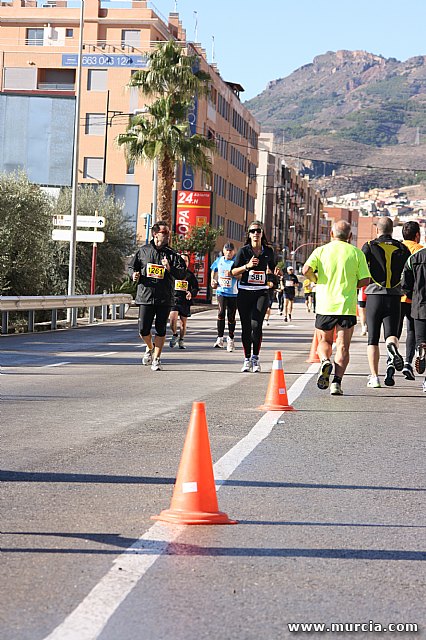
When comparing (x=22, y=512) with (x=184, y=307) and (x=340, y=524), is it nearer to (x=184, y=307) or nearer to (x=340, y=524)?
(x=340, y=524)

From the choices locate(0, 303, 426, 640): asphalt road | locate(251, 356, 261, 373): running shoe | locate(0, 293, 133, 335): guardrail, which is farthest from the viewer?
locate(0, 293, 133, 335): guardrail

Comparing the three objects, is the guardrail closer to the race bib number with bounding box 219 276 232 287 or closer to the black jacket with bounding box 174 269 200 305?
the black jacket with bounding box 174 269 200 305

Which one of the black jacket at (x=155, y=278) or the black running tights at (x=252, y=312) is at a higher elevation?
the black jacket at (x=155, y=278)

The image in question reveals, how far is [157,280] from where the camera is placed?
1731 centimetres

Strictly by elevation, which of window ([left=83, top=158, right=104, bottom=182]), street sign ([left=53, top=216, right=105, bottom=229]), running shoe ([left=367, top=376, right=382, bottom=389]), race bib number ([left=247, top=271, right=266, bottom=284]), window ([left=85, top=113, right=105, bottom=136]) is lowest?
running shoe ([left=367, top=376, right=382, bottom=389])

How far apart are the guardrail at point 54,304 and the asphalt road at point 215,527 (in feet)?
47.1

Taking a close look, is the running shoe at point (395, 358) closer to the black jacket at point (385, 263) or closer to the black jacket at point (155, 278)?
the black jacket at point (385, 263)

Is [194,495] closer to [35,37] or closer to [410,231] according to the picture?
[410,231]

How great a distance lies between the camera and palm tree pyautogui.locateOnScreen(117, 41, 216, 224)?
45875 mm

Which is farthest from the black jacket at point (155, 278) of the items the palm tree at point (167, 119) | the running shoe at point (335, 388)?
the palm tree at point (167, 119)

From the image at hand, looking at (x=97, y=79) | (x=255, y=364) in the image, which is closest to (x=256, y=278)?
(x=255, y=364)

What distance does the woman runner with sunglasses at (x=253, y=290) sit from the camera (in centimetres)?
1644

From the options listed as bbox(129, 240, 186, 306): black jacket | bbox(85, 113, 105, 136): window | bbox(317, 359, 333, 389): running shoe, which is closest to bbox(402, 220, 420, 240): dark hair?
bbox(129, 240, 186, 306): black jacket

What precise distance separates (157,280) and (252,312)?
162 centimetres
